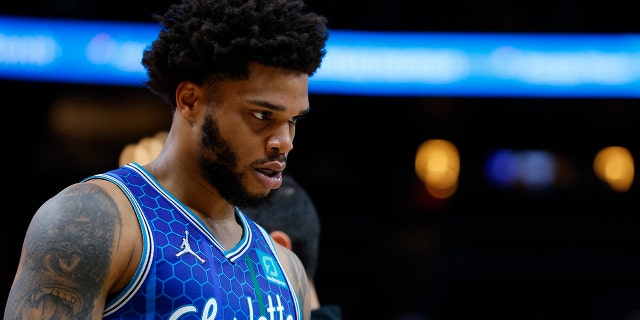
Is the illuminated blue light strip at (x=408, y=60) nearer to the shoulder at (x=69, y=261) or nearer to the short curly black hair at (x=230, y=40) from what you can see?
the short curly black hair at (x=230, y=40)

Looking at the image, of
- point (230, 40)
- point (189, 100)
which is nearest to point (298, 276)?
point (189, 100)

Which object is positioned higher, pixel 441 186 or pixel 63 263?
pixel 63 263

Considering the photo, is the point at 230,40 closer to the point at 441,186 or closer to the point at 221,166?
the point at 221,166

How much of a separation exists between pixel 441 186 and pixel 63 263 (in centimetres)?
1168

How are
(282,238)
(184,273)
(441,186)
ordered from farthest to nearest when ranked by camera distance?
(441,186) < (282,238) < (184,273)

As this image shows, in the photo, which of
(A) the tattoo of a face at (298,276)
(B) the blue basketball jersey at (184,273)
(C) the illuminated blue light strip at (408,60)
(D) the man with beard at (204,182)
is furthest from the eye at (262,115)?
(C) the illuminated blue light strip at (408,60)

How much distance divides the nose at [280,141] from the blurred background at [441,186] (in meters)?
9.12

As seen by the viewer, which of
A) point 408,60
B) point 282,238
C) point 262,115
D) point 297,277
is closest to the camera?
point 262,115

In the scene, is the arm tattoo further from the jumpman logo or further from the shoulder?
the jumpman logo

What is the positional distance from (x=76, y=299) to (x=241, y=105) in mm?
689

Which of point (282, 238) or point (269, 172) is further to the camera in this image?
point (282, 238)

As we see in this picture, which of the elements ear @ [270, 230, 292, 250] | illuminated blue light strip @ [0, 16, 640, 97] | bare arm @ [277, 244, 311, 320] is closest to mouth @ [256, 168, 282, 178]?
bare arm @ [277, 244, 311, 320]

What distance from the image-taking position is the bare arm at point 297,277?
271cm

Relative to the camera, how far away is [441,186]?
527 inches
